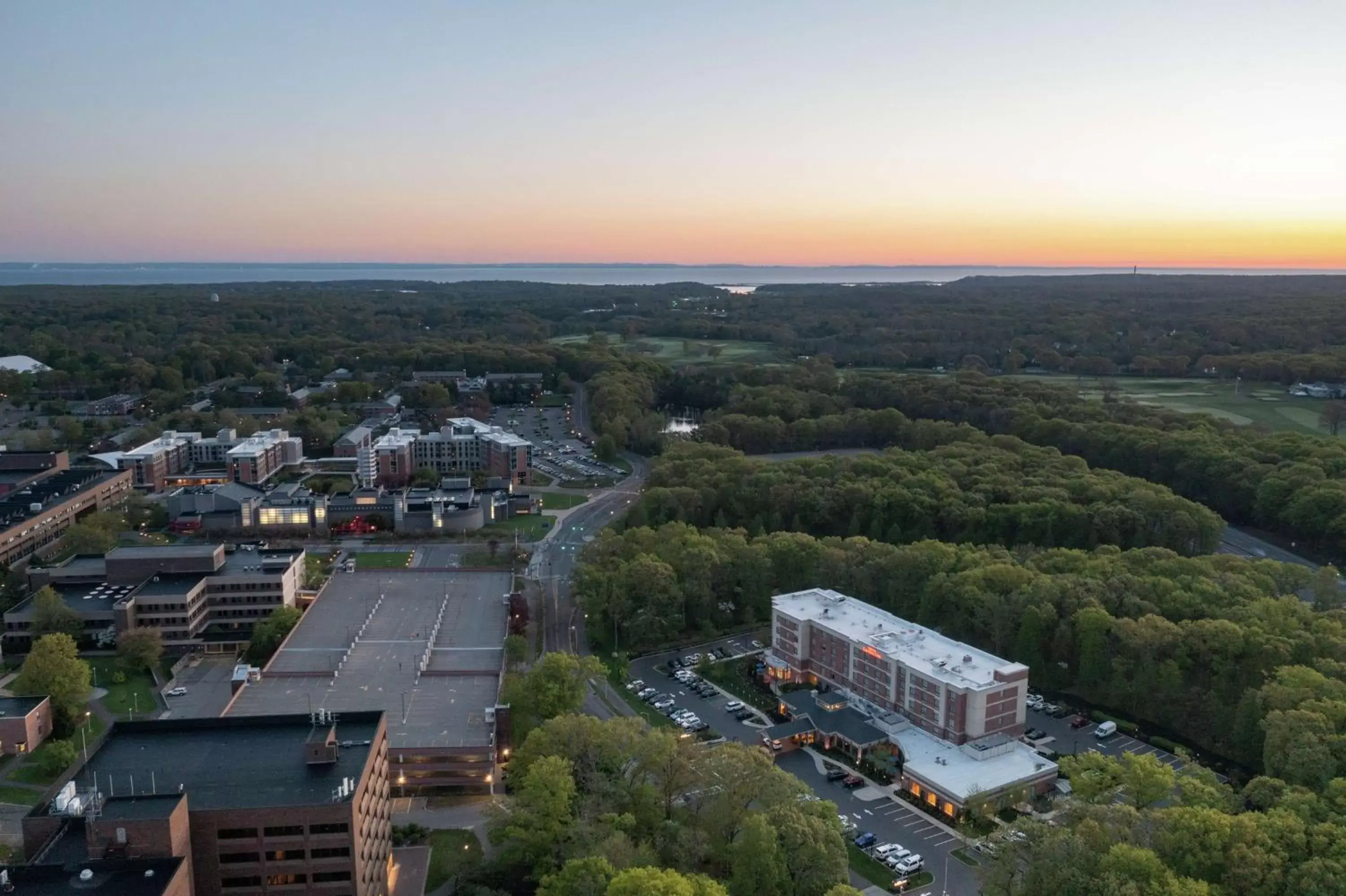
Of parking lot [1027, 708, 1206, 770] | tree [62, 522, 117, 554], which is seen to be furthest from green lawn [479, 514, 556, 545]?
parking lot [1027, 708, 1206, 770]

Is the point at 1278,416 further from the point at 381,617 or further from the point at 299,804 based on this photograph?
the point at 299,804

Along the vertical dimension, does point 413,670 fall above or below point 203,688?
above

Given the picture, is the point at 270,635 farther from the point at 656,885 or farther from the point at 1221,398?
the point at 1221,398

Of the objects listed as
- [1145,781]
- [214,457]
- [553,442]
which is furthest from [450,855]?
[553,442]

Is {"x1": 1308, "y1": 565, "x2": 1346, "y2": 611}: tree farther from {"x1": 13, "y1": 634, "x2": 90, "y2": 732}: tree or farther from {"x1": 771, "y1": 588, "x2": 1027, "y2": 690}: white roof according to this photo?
{"x1": 13, "y1": 634, "x2": 90, "y2": 732}: tree

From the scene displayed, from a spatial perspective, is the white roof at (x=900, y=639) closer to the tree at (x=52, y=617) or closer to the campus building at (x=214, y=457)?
the tree at (x=52, y=617)

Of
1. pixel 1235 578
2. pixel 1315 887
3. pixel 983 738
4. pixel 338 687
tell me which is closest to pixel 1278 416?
pixel 1235 578

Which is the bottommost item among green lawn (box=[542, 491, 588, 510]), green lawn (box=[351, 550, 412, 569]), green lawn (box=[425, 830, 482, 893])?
green lawn (box=[351, 550, 412, 569])
